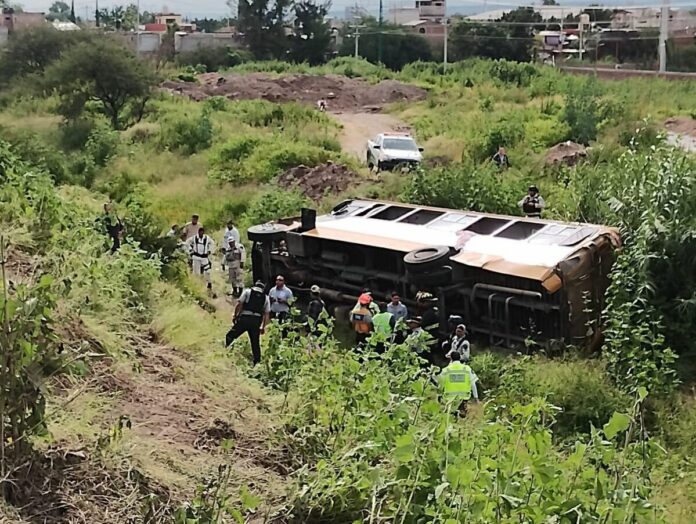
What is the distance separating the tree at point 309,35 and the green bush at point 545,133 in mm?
44491

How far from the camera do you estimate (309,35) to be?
7194 centimetres

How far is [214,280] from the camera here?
51.1ft

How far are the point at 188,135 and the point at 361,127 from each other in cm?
827

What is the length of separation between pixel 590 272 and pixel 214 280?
6.73 meters

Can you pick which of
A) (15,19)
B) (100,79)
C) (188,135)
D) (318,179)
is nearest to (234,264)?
(318,179)

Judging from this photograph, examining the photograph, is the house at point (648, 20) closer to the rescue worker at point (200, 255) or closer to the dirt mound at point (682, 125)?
the dirt mound at point (682, 125)

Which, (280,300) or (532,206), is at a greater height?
(532,206)

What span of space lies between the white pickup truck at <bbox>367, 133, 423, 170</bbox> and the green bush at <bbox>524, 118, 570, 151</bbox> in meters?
3.32

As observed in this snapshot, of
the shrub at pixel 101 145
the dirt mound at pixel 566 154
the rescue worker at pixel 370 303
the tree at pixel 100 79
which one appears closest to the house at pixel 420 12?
the tree at pixel 100 79

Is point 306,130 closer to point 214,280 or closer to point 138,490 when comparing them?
point 214,280

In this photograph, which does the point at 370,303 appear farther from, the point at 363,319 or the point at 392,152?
the point at 392,152

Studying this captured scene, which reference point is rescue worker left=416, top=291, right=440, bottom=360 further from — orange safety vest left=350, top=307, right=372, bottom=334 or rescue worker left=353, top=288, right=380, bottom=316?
orange safety vest left=350, top=307, right=372, bottom=334

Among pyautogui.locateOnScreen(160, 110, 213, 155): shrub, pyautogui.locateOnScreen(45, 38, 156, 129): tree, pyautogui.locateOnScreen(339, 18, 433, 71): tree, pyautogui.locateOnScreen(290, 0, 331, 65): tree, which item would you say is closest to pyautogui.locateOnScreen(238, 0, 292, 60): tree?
pyautogui.locateOnScreen(290, 0, 331, 65): tree

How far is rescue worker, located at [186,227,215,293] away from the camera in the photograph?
580 inches
